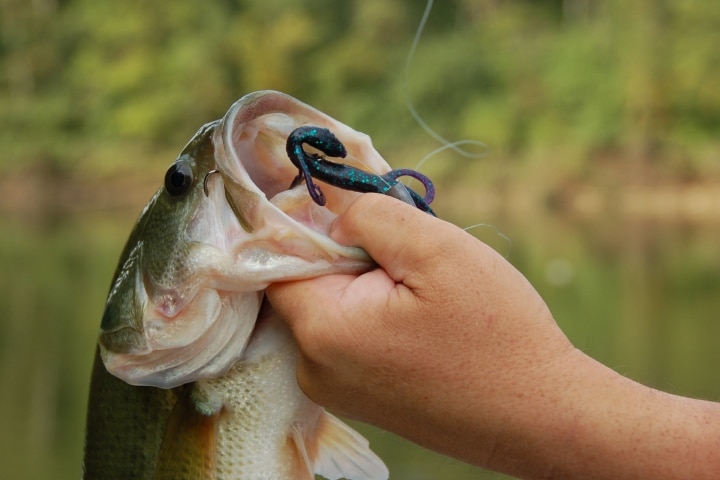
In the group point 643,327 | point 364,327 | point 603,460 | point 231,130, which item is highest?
point 231,130

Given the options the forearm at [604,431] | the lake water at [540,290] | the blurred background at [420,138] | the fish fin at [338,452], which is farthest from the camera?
the blurred background at [420,138]

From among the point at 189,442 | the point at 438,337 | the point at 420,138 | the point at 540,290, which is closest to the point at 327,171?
the point at 438,337

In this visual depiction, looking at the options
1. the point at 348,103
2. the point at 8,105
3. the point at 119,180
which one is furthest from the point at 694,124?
the point at 8,105

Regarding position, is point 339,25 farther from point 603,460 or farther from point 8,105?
point 603,460

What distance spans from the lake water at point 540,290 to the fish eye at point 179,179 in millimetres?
3143

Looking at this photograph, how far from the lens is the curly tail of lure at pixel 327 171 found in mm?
1373

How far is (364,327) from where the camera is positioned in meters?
1.25

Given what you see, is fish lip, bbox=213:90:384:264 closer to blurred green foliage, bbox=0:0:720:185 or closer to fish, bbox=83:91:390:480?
fish, bbox=83:91:390:480

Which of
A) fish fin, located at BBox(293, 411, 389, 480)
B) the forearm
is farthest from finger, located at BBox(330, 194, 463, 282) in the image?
fish fin, located at BBox(293, 411, 389, 480)

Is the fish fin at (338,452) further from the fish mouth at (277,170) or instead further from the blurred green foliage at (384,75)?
the blurred green foliage at (384,75)

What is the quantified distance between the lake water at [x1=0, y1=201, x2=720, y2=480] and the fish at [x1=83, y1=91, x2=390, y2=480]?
3010mm

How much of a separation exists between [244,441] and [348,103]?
107 feet

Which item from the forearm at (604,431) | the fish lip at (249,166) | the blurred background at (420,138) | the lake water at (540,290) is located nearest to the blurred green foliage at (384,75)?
the blurred background at (420,138)

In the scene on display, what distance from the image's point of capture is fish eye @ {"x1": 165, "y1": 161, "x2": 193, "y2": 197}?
4.77 ft
